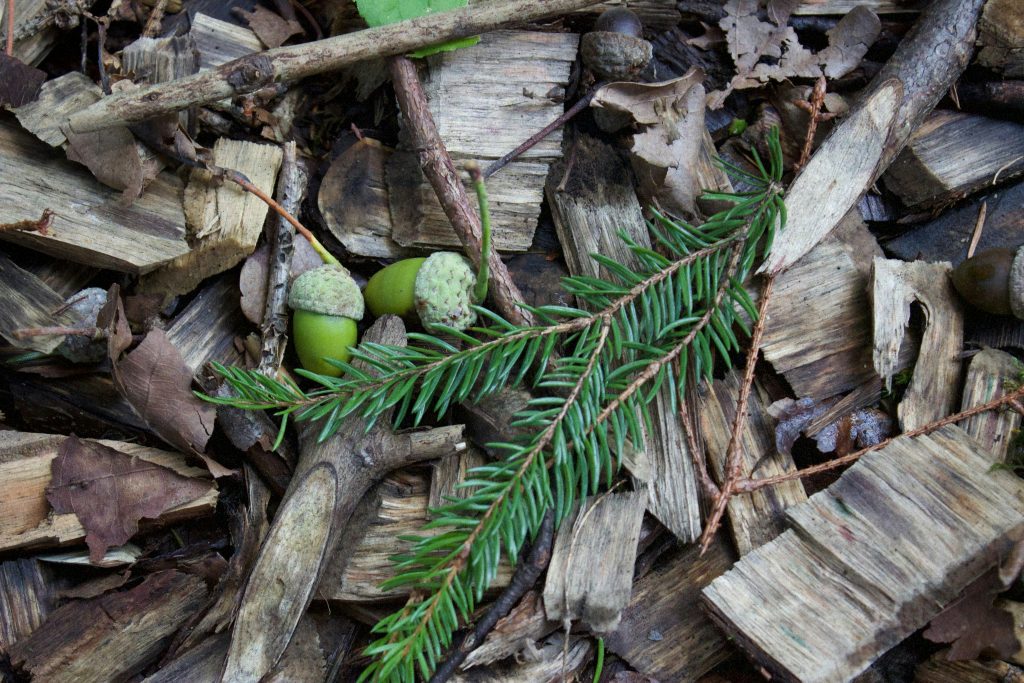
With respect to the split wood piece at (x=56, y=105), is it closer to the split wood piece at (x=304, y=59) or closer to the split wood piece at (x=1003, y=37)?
the split wood piece at (x=304, y=59)

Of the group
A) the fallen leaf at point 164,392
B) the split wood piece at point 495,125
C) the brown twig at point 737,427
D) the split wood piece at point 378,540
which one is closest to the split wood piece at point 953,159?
the brown twig at point 737,427

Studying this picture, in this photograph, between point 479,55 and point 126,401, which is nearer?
point 126,401

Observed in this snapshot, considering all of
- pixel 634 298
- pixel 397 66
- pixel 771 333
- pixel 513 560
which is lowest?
pixel 513 560

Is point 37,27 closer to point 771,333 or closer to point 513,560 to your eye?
point 513,560

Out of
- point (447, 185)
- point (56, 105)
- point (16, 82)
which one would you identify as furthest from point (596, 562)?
point (16, 82)

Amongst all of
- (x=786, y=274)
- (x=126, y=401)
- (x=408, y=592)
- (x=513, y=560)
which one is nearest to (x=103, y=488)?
(x=126, y=401)

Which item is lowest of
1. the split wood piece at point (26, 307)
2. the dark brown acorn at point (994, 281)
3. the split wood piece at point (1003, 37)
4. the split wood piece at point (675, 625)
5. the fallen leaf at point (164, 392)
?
the split wood piece at point (675, 625)

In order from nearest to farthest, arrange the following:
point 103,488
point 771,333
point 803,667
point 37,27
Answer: point 803,667, point 103,488, point 771,333, point 37,27
